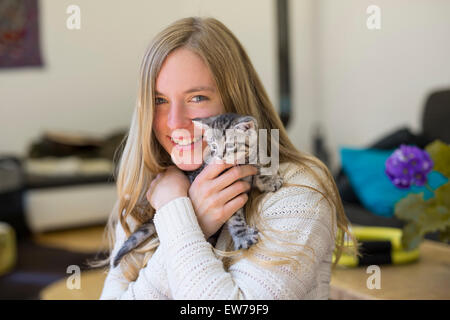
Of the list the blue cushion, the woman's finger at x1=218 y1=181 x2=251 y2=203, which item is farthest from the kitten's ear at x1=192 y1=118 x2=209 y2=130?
the blue cushion

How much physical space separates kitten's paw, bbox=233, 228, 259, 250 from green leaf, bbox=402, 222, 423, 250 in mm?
563

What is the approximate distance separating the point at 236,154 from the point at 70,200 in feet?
10.2

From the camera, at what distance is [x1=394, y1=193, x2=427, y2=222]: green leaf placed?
4.12 feet

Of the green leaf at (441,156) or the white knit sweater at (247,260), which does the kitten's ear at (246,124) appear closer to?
the white knit sweater at (247,260)

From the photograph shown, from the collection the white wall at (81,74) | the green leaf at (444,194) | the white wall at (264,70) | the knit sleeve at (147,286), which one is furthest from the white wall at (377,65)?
the knit sleeve at (147,286)

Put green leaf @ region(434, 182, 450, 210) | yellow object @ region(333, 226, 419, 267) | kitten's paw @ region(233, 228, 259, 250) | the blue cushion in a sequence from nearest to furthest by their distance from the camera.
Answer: kitten's paw @ region(233, 228, 259, 250)
green leaf @ region(434, 182, 450, 210)
yellow object @ region(333, 226, 419, 267)
the blue cushion

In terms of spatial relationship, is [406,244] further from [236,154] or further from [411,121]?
[411,121]

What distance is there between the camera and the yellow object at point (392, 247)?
1.44 m

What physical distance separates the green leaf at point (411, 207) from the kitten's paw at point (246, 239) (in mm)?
550

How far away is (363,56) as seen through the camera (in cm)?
392

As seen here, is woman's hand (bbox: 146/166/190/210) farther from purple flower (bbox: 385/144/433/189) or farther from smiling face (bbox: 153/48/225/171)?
purple flower (bbox: 385/144/433/189)

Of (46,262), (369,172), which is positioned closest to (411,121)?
(369,172)
